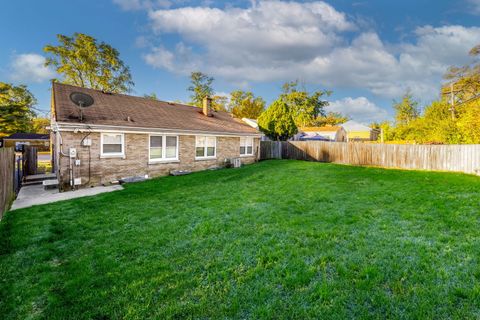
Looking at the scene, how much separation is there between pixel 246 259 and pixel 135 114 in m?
11.5

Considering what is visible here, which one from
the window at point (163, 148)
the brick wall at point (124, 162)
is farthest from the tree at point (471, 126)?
the window at point (163, 148)

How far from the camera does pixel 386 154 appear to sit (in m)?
15.3

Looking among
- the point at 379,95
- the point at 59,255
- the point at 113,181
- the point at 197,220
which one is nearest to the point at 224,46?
the point at 113,181

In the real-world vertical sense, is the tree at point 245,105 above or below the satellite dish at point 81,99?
above

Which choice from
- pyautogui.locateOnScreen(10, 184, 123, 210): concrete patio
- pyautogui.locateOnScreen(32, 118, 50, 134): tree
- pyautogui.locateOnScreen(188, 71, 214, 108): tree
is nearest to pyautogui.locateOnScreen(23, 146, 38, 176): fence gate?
pyautogui.locateOnScreen(10, 184, 123, 210): concrete patio

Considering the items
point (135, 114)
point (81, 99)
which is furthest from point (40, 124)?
point (135, 114)

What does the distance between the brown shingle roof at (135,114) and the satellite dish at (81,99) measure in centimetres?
20

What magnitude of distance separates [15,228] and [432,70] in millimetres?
42419

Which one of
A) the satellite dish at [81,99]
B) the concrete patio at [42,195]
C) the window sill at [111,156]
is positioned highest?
the satellite dish at [81,99]

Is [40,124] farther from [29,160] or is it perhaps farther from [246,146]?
[246,146]

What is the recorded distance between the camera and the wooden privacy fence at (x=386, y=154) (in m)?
12.5

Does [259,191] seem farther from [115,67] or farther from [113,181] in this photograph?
[115,67]

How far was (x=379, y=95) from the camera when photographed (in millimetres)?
42750

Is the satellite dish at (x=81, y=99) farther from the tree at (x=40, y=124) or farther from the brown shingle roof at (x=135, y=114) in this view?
the tree at (x=40, y=124)
